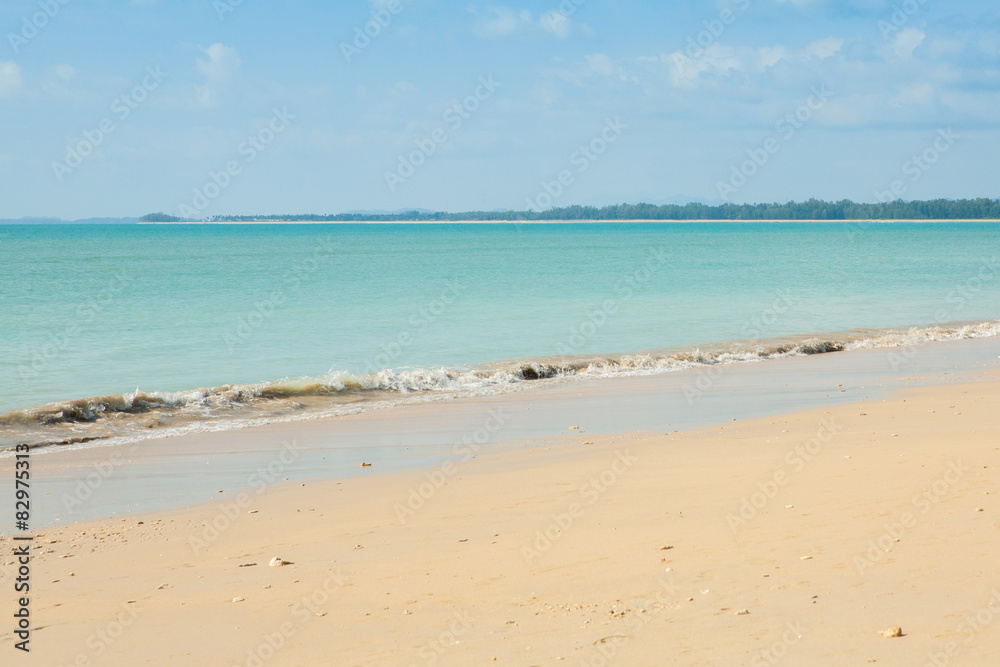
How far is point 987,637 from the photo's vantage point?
13.9ft

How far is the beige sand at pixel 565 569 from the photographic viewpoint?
4.54 meters

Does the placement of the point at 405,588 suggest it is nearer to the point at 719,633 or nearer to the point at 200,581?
the point at 200,581

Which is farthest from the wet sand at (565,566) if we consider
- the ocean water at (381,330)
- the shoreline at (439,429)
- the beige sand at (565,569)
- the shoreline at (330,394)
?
the ocean water at (381,330)

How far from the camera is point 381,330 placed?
2381cm

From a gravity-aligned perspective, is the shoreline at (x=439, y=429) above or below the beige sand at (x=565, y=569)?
below

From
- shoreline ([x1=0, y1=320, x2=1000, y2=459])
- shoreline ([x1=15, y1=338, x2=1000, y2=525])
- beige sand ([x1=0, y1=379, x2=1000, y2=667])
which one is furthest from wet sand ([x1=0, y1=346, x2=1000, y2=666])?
shoreline ([x1=0, y1=320, x2=1000, y2=459])

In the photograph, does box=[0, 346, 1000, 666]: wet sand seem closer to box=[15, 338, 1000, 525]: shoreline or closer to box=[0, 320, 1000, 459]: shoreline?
box=[15, 338, 1000, 525]: shoreline

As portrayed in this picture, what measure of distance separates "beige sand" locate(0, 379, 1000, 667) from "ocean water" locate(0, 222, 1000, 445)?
257 inches

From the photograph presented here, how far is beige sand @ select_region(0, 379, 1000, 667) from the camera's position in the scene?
4539 mm

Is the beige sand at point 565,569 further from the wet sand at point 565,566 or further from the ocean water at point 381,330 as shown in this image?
the ocean water at point 381,330

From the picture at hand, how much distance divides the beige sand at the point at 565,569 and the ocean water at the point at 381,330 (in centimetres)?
653

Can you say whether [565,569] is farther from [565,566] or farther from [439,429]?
[439,429]

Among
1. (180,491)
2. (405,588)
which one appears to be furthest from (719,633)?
(180,491)

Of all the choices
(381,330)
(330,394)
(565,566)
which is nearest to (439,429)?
(330,394)
